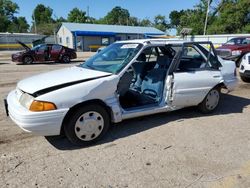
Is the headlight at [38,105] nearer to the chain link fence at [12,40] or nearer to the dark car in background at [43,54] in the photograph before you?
the dark car in background at [43,54]

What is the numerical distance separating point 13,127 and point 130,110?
2.16 meters

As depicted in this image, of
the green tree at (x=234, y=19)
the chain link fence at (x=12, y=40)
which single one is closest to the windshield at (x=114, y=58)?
the chain link fence at (x=12, y=40)

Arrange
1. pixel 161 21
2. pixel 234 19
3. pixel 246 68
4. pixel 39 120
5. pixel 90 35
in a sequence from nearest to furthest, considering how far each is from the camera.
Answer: pixel 39 120 → pixel 246 68 → pixel 234 19 → pixel 90 35 → pixel 161 21

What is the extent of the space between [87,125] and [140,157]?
0.93m

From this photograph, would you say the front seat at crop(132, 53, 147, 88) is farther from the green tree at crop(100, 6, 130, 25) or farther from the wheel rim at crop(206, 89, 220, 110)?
the green tree at crop(100, 6, 130, 25)

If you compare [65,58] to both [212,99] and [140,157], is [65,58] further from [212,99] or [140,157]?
[140,157]

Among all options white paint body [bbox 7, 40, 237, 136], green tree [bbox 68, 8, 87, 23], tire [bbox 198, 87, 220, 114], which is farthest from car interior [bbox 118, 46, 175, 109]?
green tree [bbox 68, 8, 87, 23]

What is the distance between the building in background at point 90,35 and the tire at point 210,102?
36.7 meters

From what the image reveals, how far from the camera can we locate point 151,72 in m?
5.60

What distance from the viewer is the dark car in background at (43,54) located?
1767 cm

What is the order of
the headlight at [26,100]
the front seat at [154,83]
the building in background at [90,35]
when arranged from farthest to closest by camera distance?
1. the building in background at [90,35]
2. the front seat at [154,83]
3. the headlight at [26,100]

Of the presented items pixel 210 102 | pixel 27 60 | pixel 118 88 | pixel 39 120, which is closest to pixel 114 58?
pixel 118 88

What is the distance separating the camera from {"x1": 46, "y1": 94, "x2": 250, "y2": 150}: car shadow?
4.31 m

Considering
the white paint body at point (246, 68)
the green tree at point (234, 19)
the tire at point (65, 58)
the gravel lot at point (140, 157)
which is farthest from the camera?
the green tree at point (234, 19)
